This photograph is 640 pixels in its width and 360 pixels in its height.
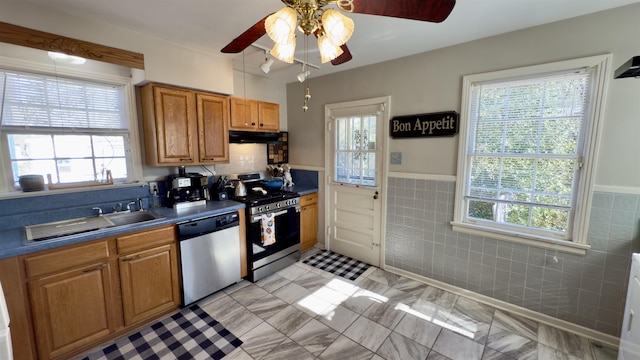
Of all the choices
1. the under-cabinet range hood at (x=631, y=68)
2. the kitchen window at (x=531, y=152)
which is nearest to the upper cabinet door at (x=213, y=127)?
the kitchen window at (x=531, y=152)

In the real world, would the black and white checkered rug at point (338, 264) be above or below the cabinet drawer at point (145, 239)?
below

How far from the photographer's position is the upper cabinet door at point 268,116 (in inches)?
132

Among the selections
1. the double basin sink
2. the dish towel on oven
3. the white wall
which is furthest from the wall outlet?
the white wall

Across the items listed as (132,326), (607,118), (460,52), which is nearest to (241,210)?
(132,326)

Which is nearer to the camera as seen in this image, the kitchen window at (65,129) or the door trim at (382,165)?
the kitchen window at (65,129)

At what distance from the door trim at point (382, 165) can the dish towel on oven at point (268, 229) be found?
93cm

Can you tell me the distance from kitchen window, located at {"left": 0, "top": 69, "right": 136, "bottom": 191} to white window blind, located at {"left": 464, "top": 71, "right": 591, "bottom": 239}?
3.33m

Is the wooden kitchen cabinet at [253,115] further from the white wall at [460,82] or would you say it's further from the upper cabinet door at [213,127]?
the white wall at [460,82]

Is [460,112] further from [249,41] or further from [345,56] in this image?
[249,41]

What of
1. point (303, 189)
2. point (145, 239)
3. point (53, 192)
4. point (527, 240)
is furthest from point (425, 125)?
point (53, 192)

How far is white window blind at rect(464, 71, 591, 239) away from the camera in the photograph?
2006 mm

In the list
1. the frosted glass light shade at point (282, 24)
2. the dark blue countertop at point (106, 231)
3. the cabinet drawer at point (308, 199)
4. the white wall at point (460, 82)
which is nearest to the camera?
the frosted glass light shade at point (282, 24)

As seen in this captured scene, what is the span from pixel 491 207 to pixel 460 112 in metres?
0.94

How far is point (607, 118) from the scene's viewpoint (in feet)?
6.07
